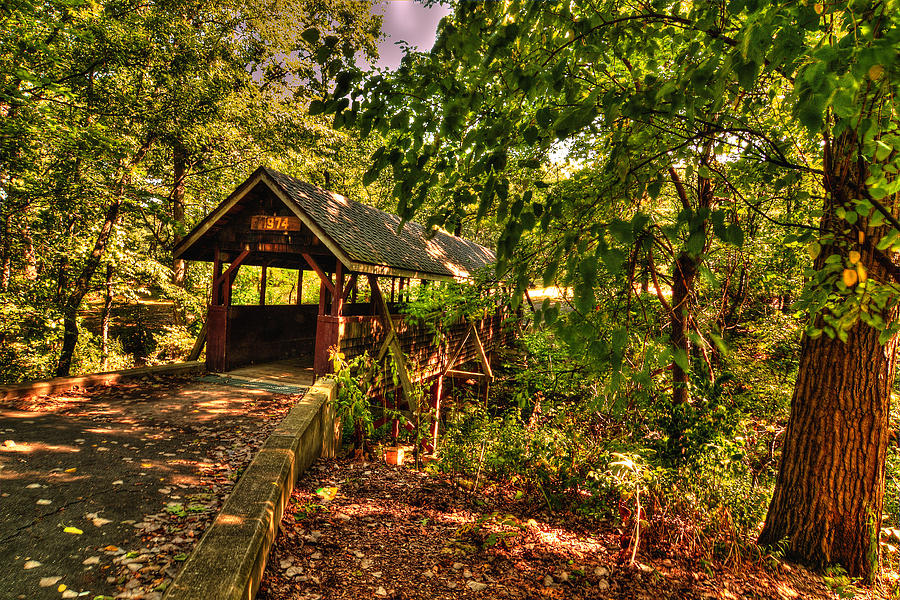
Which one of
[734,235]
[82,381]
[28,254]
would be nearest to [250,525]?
[734,235]

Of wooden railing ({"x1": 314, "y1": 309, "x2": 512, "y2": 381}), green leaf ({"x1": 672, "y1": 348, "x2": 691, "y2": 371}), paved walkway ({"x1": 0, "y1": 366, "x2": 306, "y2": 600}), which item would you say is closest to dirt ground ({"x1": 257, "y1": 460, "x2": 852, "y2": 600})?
paved walkway ({"x1": 0, "y1": 366, "x2": 306, "y2": 600})

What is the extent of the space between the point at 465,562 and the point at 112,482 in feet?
11.7

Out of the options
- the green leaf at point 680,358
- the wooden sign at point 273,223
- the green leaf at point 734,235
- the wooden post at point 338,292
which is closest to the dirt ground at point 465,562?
the green leaf at point 680,358

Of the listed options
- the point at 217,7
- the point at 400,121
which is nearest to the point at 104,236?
the point at 217,7

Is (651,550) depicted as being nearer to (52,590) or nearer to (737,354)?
(52,590)

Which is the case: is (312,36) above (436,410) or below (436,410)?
above

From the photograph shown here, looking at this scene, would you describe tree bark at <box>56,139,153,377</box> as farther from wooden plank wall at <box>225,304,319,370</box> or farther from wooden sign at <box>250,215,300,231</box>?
wooden sign at <box>250,215,300,231</box>

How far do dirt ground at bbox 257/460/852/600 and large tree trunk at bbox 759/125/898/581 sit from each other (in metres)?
0.41

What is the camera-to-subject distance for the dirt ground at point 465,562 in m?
3.03

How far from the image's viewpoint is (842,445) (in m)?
3.42

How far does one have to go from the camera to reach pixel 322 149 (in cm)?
1923

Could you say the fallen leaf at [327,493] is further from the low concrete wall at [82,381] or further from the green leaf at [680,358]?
the low concrete wall at [82,381]

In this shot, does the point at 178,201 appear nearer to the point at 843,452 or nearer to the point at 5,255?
the point at 5,255

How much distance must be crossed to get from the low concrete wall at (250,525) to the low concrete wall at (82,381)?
5012 mm
